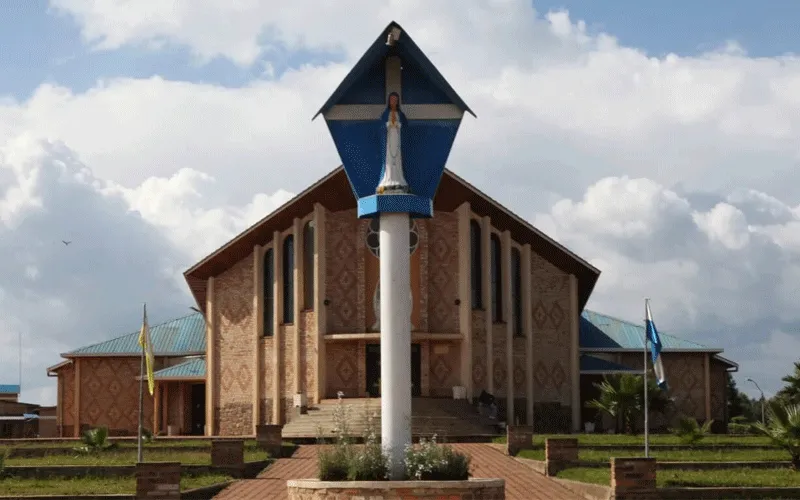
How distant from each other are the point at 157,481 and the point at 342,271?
22753 mm

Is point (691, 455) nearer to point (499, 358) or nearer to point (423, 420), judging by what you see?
point (423, 420)

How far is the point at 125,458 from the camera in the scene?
29000 millimetres

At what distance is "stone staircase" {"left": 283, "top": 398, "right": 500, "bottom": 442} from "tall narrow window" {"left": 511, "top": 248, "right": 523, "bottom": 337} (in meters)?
4.18

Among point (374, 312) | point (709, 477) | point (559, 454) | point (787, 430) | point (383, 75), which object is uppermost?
point (383, 75)

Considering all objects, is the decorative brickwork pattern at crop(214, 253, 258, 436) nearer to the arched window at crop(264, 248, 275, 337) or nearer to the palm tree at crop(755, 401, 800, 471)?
the arched window at crop(264, 248, 275, 337)

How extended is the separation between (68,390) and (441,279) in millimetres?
16522

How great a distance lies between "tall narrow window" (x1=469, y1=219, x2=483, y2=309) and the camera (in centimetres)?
4253

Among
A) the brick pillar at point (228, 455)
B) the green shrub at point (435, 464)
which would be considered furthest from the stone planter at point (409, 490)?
the brick pillar at point (228, 455)

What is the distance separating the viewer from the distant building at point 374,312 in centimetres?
4166

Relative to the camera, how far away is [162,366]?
1987 inches

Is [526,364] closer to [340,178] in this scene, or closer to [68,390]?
[340,178]

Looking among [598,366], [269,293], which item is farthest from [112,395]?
[598,366]

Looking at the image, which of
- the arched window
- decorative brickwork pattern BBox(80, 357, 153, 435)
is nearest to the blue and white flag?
the arched window

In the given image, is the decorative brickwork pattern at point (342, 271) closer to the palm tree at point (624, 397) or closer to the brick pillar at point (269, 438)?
the palm tree at point (624, 397)
